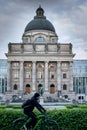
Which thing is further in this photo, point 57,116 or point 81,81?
point 81,81

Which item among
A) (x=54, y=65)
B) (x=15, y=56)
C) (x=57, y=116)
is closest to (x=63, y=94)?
(x=54, y=65)

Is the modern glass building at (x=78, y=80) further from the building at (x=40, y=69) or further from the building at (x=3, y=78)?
the building at (x=40, y=69)

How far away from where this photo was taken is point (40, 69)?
262ft

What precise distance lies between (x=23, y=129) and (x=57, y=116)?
2541mm

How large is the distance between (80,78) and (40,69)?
12.2 meters

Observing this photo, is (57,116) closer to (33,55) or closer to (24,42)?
(33,55)

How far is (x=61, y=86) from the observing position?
79688 mm

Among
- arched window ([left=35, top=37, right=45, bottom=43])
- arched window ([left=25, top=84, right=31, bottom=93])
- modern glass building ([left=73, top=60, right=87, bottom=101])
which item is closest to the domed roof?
arched window ([left=35, top=37, right=45, bottom=43])

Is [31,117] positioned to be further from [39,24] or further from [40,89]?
[39,24]

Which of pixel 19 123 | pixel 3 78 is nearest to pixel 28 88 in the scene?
pixel 3 78

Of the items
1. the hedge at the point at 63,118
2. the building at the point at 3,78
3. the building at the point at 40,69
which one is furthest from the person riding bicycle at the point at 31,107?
the building at the point at 3,78

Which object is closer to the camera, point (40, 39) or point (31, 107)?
point (31, 107)

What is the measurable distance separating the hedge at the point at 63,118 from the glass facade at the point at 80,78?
2673 inches

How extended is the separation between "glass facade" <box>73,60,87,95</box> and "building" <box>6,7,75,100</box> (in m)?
5.29
